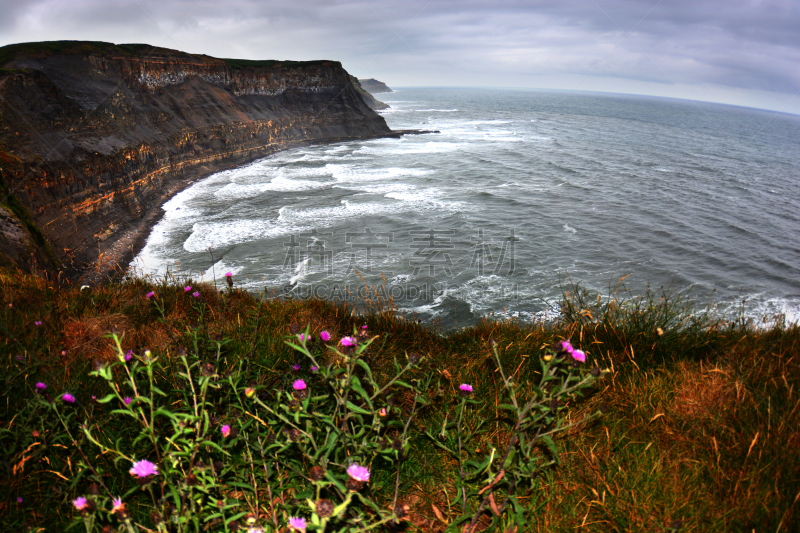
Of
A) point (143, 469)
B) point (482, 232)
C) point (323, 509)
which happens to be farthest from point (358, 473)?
point (482, 232)

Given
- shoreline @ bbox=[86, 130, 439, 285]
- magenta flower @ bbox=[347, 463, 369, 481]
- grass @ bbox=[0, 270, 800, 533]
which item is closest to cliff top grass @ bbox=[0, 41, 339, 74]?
shoreline @ bbox=[86, 130, 439, 285]

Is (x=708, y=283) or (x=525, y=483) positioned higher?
(x=525, y=483)

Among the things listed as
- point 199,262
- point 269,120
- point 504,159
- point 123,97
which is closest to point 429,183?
point 504,159

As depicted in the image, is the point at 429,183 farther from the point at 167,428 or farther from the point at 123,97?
the point at 167,428

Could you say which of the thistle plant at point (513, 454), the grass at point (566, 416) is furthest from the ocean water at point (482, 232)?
the thistle plant at point (513, 454)

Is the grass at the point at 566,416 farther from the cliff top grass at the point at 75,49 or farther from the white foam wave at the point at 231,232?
the cliff top grass at the point at 75,49

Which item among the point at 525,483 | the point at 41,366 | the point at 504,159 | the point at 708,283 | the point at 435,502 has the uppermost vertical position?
the point at 504,159

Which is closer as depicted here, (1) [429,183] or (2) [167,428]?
(2) [167,428]
